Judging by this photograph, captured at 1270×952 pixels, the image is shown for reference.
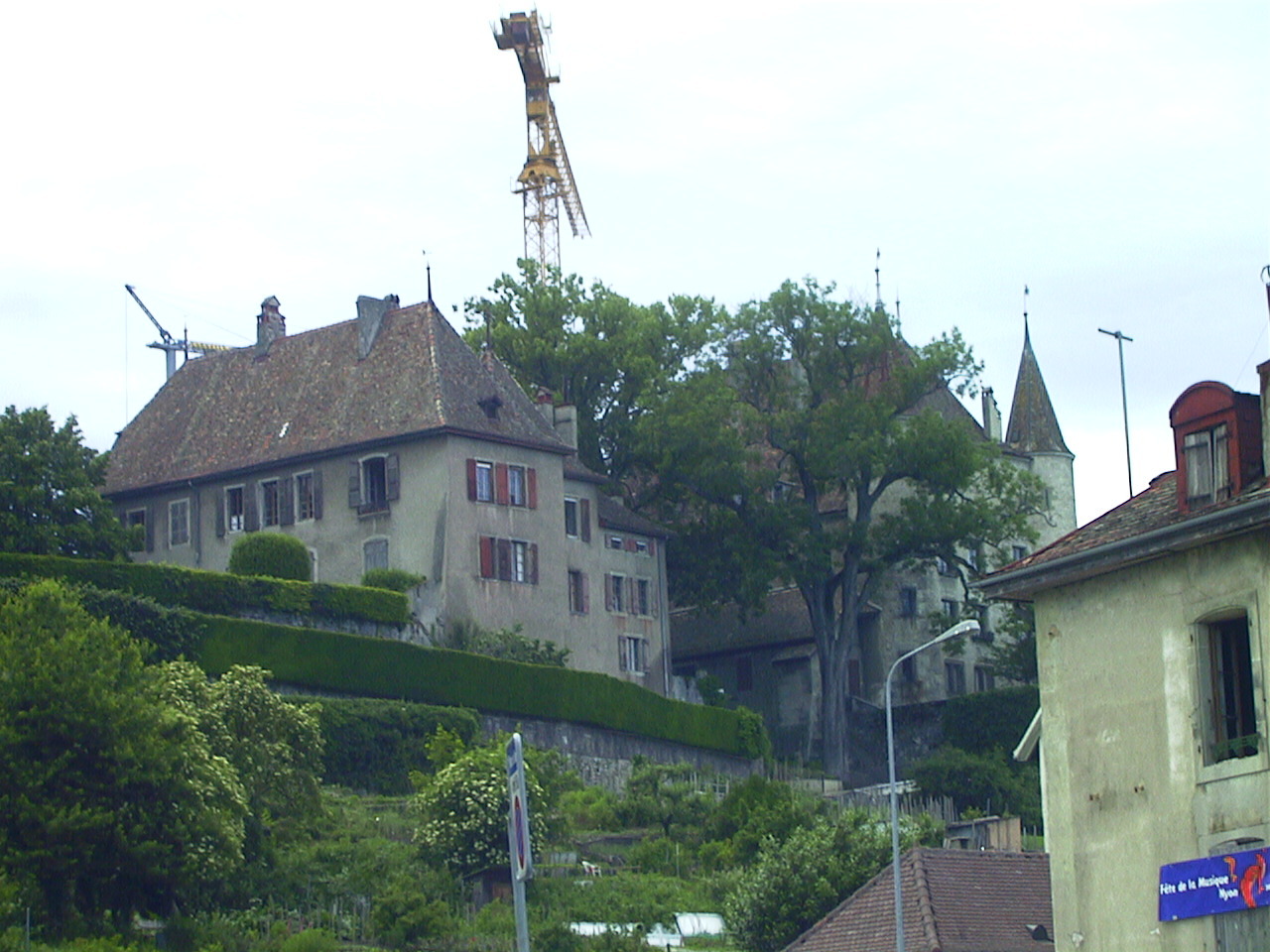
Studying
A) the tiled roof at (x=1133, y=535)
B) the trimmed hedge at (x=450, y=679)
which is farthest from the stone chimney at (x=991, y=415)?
the tiled roof at (x=1133, y=535)

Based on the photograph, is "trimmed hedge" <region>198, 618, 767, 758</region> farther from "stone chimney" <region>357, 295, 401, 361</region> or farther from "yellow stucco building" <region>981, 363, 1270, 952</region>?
"yellow stucco building" <region>981, 363, 1270, 952</region>

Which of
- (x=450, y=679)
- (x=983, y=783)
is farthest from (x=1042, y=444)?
(x=450, y=679)

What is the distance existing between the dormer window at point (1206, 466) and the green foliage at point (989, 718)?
53035 millimetres

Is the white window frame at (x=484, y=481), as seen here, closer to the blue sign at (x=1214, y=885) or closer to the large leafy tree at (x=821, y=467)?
the large leafy tree at (x=821, y=467)

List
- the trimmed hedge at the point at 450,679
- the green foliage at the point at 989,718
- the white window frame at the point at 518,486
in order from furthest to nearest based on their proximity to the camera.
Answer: the green foliage at the point at 989,718 → the white window frame at the point at 518,486 → the trimmed hedge at the point at 450,679

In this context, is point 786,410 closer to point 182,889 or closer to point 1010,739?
point 1010,739

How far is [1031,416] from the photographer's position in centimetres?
10125

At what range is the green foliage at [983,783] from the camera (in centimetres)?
7856

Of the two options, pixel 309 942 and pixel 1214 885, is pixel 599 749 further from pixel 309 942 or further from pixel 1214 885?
pixel 1214 885

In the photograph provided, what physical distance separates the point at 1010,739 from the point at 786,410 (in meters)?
14.2

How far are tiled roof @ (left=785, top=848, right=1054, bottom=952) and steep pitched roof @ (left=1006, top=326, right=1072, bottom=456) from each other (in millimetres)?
55323

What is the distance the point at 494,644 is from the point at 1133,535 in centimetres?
4563

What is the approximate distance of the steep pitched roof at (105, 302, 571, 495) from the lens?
263 feet

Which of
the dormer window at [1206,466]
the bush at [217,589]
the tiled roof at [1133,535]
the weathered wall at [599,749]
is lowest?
the weathered wall at [599,749]
